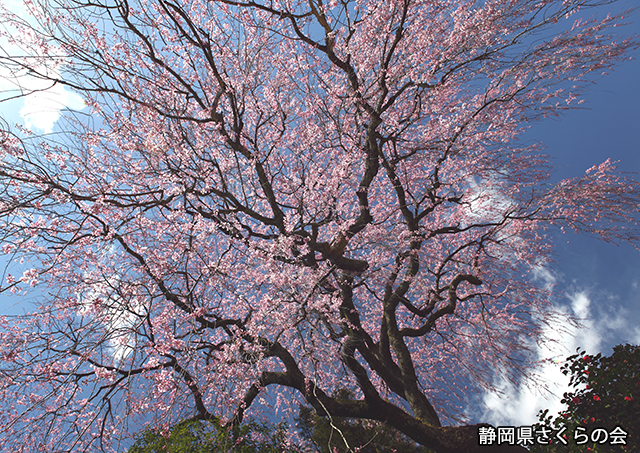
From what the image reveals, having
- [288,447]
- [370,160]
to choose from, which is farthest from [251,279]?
[370,160]

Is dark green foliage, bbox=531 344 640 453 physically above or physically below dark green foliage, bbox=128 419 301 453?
above

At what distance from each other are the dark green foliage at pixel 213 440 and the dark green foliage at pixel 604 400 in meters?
3.58

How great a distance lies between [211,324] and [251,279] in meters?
1.09

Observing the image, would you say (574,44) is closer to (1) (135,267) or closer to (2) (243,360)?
(2) (243,360)

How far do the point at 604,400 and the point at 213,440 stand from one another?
501cm

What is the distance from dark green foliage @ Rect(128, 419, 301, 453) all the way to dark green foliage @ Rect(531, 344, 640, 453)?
3582mm

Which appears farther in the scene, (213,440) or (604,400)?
(213,440)

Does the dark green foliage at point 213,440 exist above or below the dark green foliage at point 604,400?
below

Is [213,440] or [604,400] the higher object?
[604,400]

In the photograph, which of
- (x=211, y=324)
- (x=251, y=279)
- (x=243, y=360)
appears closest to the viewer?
(x=243, y=360)

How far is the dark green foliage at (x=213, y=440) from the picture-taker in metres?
4.48

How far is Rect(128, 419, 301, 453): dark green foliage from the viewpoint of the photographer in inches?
176

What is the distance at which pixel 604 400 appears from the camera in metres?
3.88

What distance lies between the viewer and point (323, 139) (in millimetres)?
7457
